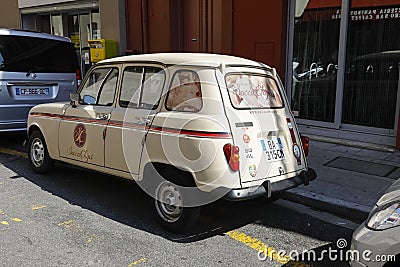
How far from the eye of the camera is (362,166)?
6164 mm

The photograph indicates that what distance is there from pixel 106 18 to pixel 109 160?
756 cm

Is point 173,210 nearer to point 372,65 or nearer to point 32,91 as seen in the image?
point 32,91

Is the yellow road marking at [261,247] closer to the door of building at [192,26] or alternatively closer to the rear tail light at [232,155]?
the rear tail light at [232,155]

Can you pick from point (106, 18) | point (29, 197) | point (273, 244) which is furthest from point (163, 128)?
point (106, 18)

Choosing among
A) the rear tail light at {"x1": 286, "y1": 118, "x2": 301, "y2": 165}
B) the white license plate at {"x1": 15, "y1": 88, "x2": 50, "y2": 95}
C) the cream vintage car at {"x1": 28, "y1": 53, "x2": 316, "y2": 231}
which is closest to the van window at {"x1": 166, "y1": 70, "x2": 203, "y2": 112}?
the cream vintage car at {"x1": 28, "y1": 53, "x2": 316, "y2": 231}

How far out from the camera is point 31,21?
15.2 m

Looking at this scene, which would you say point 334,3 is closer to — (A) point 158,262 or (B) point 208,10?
(B) point 208,10

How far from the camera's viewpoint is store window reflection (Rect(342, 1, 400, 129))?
6938mm

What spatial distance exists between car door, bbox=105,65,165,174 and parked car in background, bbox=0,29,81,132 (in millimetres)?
3200

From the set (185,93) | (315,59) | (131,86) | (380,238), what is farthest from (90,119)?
(315,59)

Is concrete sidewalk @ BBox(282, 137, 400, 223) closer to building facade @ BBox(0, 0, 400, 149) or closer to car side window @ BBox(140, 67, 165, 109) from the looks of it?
building facade @ BBox(0, 0, 400, 149)

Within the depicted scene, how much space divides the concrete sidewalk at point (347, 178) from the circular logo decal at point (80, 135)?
2.61 m

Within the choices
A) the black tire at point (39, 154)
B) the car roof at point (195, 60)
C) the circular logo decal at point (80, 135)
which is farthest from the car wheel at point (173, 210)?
the black tire at point (39, 154)

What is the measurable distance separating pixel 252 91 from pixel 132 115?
1313 millimetres
